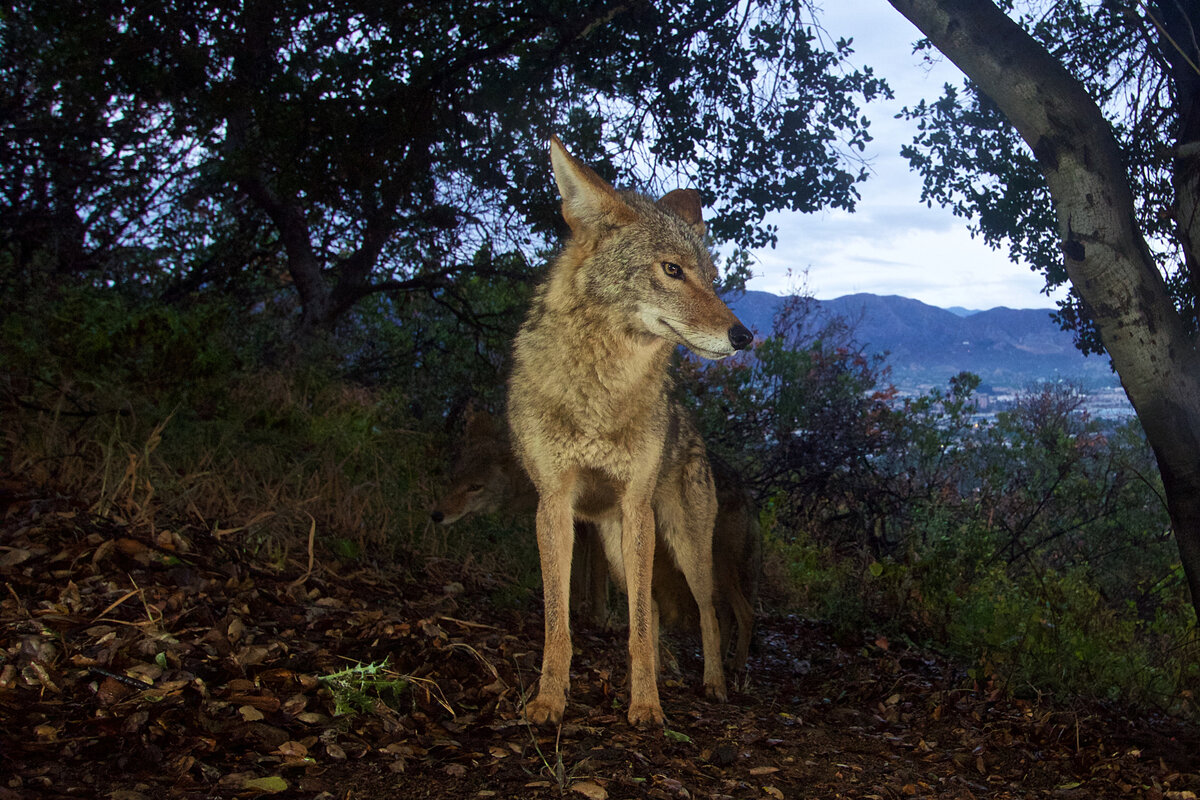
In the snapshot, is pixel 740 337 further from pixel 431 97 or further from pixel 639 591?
pixel 431 97

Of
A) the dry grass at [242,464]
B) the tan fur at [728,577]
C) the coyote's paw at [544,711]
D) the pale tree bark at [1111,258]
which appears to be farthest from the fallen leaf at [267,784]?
the pale tree bark at [1111,258]

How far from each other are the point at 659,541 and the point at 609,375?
1.65m

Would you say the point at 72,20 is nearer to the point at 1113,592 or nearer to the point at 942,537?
the point at 942,537

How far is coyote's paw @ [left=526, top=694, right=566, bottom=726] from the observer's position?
11.8 feet

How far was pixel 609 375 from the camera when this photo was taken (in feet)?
13.3

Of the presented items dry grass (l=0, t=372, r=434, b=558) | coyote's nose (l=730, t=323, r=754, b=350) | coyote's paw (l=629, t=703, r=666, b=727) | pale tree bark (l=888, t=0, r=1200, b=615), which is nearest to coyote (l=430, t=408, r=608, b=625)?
dry grass (l=0, t=372, r=434, b=558)

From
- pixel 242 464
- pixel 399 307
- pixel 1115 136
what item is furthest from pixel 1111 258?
pixel 399 307

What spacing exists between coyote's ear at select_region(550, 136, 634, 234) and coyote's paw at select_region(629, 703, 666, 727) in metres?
2.16

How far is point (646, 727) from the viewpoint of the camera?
12.3 feet

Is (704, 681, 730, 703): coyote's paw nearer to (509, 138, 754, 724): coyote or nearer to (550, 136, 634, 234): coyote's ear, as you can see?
(509, 138, 754, 724): coyote

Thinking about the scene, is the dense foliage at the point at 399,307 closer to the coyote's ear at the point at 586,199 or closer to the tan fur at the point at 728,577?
the tan fur at the point at 728,577

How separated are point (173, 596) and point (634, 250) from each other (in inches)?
101

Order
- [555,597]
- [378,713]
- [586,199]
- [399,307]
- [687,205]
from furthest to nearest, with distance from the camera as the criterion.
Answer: [399,307] → [687,205] → [586,199] → [555,597] → [378,713]

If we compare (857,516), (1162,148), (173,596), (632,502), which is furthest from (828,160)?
(173,596)
